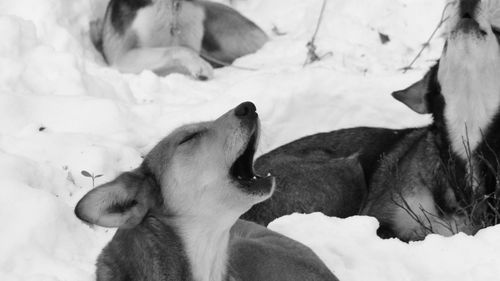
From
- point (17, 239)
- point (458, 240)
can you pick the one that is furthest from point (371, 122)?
point (17, 239)

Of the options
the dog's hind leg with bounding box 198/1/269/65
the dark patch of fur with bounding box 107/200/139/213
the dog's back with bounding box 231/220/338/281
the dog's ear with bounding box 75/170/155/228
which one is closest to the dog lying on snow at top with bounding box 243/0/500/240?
the dog's back with bounding box 231/220/338/281

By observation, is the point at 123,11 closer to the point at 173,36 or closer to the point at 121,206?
the point at 173,36

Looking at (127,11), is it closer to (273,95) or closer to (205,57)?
(205,57)

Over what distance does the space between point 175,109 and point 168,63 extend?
1.74m

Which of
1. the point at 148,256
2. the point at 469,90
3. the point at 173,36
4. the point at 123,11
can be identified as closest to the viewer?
the point at 148,256

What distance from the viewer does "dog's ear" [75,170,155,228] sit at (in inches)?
211

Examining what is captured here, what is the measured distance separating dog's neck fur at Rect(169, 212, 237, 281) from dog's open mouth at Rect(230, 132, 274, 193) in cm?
23

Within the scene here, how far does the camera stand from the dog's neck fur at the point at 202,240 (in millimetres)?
5750

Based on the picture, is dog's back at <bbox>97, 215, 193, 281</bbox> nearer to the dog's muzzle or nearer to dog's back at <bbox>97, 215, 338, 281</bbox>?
dog's back at <bbox>97, 215, 338, 281</bbox>

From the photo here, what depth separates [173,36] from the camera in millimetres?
12273

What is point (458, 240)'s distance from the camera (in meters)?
6.50

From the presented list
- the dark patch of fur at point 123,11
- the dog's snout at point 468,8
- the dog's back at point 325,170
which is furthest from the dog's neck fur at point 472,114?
the dark patch of fur at point 123,11

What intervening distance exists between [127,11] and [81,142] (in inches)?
158

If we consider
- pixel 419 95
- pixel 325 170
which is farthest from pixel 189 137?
pixel 325 170
